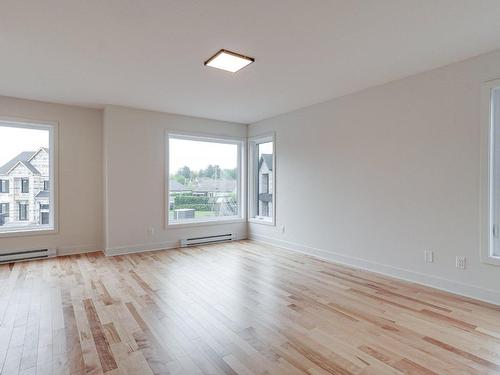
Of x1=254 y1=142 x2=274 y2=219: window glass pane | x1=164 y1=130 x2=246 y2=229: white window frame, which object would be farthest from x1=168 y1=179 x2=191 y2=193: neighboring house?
x1=254 y1=142 x2=274 y2=219: window glass pane

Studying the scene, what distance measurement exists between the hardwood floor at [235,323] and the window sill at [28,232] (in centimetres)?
74

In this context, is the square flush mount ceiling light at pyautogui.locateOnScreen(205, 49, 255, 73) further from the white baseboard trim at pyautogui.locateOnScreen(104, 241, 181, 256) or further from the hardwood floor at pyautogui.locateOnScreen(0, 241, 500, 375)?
the white baseboard trim at pyautogui.locateOnScreen(104, 241, 181, 256)

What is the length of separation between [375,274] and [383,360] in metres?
2.08

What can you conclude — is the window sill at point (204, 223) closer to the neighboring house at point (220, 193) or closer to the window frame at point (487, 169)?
the neighboring house at point (220, 193)

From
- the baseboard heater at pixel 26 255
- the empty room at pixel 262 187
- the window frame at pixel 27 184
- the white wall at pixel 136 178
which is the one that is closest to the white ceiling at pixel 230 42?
the empty room at pixel 262 187

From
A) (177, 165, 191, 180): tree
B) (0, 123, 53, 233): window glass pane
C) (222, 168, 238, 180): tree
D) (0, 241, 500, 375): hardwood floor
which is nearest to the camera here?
(0, 241, 500, 375): hardwood floor

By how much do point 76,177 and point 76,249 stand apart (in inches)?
49.6

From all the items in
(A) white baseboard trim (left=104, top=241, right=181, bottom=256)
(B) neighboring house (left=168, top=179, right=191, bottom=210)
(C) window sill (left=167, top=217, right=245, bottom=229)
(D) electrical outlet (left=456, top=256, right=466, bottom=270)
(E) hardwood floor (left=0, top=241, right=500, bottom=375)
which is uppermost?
(B) neighboring house (left=168, top=179, right=191, bottom=210)

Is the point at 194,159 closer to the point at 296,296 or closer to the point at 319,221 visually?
the point at 319,221

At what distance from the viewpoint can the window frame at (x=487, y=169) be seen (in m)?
2.99

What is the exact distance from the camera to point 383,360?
2008mm

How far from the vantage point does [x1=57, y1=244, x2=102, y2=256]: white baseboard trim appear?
16.2 ft

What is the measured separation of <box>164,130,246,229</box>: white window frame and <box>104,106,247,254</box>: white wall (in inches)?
3.0

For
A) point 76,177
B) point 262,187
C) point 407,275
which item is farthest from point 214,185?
point 407,275
